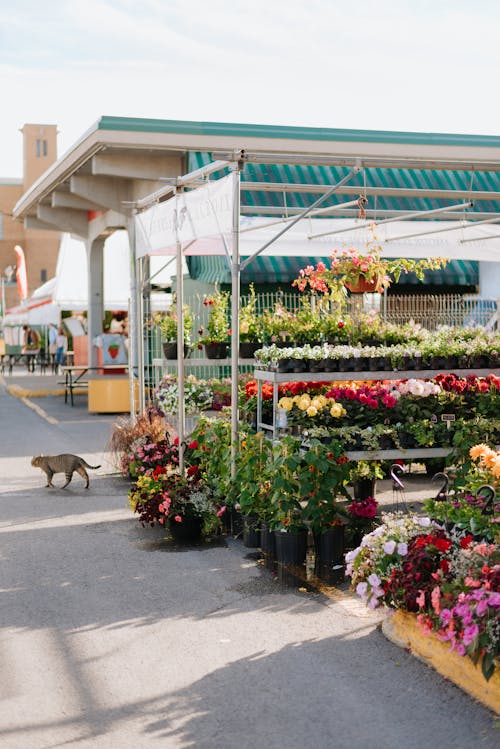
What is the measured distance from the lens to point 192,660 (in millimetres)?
5648

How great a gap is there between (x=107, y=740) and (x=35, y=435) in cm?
1265

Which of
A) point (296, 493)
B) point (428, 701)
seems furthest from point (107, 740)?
point (296, 493)

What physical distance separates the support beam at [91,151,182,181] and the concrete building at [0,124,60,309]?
156ft

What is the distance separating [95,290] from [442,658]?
20.3 meters

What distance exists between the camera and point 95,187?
20266mm

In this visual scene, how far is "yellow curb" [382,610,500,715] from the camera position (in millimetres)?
4930

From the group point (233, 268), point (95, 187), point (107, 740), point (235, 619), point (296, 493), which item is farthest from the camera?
point (95, 187)

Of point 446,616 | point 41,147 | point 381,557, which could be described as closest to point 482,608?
point 446,616

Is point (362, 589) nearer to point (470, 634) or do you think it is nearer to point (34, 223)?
point (470, 634)

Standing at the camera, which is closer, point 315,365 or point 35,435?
point 315,365

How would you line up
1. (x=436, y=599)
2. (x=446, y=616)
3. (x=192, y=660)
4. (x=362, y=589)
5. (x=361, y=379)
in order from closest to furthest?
(x=446, y=616) → (x=436, y=599) → (x=192, y=660) → (x=362, y=589) → (x=361, y=379)

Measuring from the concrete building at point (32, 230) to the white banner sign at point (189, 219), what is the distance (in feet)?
183

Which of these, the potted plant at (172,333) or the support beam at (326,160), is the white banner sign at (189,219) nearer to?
the support beam at (326,160)

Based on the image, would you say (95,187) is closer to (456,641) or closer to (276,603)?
(276,603)
